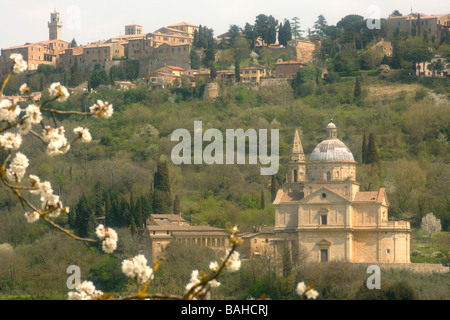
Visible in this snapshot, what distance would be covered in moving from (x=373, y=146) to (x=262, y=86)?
103 feet

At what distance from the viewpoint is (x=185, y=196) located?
75812mm

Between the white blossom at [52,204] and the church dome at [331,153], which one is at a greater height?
the white blossom at [52,204]

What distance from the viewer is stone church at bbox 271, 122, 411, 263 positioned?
5328cm

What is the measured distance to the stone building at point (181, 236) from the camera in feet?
193

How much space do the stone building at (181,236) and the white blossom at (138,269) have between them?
45444 mm

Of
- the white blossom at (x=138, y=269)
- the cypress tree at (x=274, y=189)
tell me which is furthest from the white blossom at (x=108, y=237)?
the cypress tree at (x=274, y=189)

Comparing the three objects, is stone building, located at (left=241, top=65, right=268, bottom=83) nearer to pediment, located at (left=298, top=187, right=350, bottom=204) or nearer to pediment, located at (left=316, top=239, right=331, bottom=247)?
pediment, located at (left=298, top=187, right=350, bottom=204)

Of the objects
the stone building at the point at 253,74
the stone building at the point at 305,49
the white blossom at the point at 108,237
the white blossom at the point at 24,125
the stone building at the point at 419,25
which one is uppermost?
the stone building at the point at 419,25

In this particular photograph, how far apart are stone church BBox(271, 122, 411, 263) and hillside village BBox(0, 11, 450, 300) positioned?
0.05 meters

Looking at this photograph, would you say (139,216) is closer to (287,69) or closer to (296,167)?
(296,167)

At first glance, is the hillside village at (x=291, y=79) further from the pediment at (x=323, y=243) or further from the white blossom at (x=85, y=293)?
the white blossom at (x=85, y=293)
